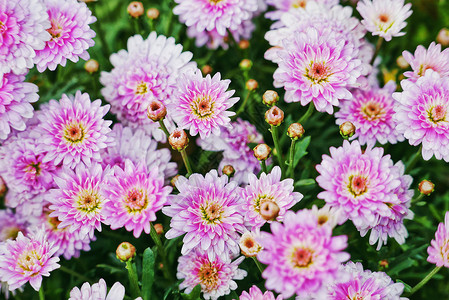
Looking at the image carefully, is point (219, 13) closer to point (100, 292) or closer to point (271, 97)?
point (271, 97)

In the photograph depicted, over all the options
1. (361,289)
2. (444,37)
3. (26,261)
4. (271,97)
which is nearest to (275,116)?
(271,97)

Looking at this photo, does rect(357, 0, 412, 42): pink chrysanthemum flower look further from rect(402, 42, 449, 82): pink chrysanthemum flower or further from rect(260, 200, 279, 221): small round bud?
rect(260, 200, 279, 221): small round bud

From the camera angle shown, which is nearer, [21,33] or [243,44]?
[21,33]

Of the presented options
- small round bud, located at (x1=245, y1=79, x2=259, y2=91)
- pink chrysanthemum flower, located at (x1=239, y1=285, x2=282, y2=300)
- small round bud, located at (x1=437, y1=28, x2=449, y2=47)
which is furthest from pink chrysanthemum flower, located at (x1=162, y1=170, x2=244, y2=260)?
small round bud, located at (x1=437, y1=28, x2=449, y2=47)

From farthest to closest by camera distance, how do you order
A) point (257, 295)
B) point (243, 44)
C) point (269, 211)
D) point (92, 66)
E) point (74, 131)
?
1. point (243, 44)
2. point (92, 66)
3. point (74, 131)
4. point (257, 295)
5. point (269, 211)

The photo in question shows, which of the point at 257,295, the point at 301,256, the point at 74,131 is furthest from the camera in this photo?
the point at 74,131

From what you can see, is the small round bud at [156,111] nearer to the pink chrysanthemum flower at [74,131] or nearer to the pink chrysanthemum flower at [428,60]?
the pink chrysanthemum flower at [74,131]
